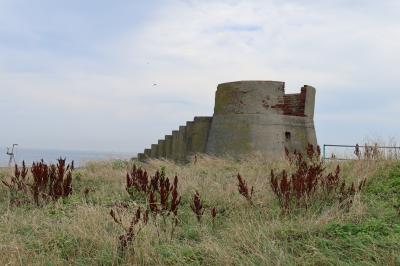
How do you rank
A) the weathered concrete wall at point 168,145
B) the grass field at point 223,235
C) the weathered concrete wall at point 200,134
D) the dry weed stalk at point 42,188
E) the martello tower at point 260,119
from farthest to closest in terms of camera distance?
the weathered concrete wall at point 168,145
the weathered concrete wall at point 200,134
the martello tower at point 260,119
the dry weed stalk at point 42,188
the grass field at point 223,235

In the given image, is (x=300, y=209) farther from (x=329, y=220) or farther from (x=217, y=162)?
(x=217, y=162)

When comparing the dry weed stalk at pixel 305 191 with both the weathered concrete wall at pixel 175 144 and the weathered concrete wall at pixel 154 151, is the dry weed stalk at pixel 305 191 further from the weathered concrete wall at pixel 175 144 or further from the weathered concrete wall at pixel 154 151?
the weathered concrete wall at pixel 154 151

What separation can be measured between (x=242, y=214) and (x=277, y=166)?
4242 mm

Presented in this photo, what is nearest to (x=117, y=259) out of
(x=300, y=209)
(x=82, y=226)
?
(x=82, y=226)

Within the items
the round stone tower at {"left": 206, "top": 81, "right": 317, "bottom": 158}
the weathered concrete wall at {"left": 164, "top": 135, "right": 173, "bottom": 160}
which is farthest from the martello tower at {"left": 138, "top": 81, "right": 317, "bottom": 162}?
the weathered concrete wall at {"left": 164, "top": 135, "right": 173, "bottom": 160}

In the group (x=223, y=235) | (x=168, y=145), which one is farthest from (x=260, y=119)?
(x=223, y=235)

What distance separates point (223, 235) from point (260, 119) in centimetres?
904

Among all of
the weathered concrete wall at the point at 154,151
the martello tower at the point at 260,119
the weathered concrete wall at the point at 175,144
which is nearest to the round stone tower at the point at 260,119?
the martello tower at the point at 260,119

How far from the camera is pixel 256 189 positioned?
22.1 ft

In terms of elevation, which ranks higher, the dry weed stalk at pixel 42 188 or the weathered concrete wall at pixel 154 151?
the weathered concrete wall at pixel 154 151

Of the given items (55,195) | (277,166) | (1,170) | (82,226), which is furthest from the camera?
(1,170)

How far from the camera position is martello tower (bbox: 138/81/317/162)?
13234mm

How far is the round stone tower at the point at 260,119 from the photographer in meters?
13.2

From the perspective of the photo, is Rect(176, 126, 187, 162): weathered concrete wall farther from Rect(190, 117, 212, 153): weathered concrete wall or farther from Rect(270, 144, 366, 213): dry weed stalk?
Rect(270, 144, 366, 213): dry weed stalk
